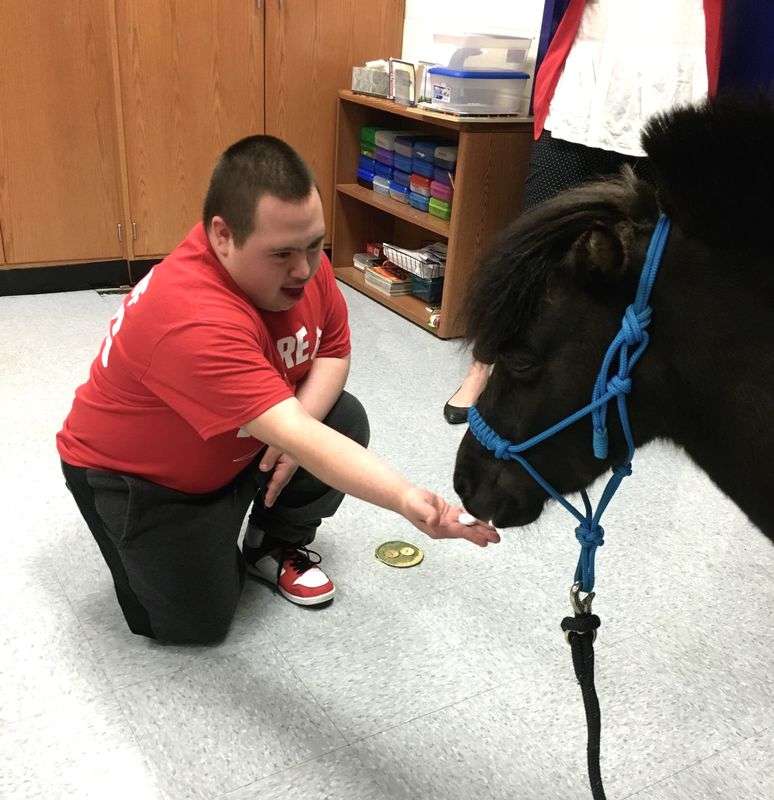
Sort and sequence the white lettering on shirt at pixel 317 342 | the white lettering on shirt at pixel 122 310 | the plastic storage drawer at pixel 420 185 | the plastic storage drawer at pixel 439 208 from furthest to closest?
→ 1. the plastic storage drawer at pixel 420 185
2. the plastic storage drawer at pixel 439 208
3. the white lettering on shirt at pixel 317 342
4. the white lettering on shirt at pixel 122 310

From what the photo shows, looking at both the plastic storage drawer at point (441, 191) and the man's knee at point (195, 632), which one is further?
the plastic storage drawer at point (441, 191)

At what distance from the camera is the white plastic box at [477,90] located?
9.79ft

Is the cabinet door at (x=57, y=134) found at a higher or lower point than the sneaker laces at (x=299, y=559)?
higher

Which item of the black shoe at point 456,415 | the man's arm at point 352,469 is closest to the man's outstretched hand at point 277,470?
the man's arm at point 352,469

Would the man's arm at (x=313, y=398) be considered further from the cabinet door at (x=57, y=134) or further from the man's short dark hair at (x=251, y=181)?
the cabinet door at (x=57, y=134)

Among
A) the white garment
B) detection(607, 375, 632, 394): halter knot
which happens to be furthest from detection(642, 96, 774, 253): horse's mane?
the white garment

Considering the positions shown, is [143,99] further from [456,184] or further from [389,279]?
[456,184]

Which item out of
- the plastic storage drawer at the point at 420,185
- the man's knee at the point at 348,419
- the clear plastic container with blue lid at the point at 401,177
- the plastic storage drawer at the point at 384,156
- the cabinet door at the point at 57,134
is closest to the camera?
the man's knee at the point at 348,419

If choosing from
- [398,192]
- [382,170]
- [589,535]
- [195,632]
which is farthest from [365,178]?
[589,535]

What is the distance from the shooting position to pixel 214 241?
1.23 m

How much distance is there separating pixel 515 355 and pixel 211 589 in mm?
876

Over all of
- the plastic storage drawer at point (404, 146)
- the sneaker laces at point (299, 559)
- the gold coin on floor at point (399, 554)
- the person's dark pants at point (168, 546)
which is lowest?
the gold coin on floor at point (399, 554)

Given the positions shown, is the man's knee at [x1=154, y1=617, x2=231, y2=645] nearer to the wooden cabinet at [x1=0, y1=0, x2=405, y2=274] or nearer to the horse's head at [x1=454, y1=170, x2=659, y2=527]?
the horse's head at [x1=454, y1=170, x2=659, y2=527]

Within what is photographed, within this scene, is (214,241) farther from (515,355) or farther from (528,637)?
(528,637)
